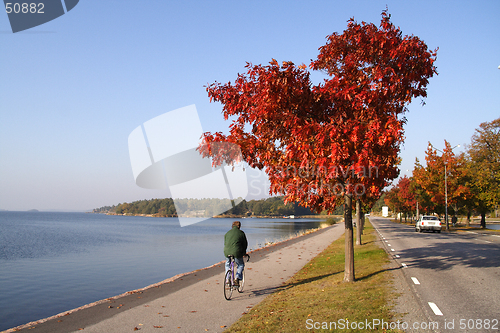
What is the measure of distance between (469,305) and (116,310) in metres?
8.06

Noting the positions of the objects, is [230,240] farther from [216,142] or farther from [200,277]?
[200,277]

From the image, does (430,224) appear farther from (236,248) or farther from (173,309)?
(173,309)

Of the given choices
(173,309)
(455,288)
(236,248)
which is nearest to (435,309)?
(455,288)

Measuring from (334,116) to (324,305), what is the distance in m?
4.99

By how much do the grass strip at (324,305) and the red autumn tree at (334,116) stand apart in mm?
1142

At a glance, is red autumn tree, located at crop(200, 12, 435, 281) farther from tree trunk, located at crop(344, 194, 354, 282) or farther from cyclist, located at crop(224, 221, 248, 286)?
cyclist, located at crop(224, 221, 248, 286)

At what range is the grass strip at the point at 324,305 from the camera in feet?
21.7

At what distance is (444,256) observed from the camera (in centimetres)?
1620

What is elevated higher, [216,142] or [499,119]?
[499,119]

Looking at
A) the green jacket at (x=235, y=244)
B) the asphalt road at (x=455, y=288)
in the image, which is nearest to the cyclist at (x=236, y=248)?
the green jacket at (x=235, y=244)

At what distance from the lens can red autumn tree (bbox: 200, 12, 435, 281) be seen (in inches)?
340

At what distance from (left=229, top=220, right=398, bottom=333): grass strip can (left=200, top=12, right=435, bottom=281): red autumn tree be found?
1142 mm

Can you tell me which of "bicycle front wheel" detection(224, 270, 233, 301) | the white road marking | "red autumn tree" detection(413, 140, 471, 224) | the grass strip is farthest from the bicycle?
"red autumn tree" detection(413, 140, 471, 224)

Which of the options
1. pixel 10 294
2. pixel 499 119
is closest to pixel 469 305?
pixel 10 294
